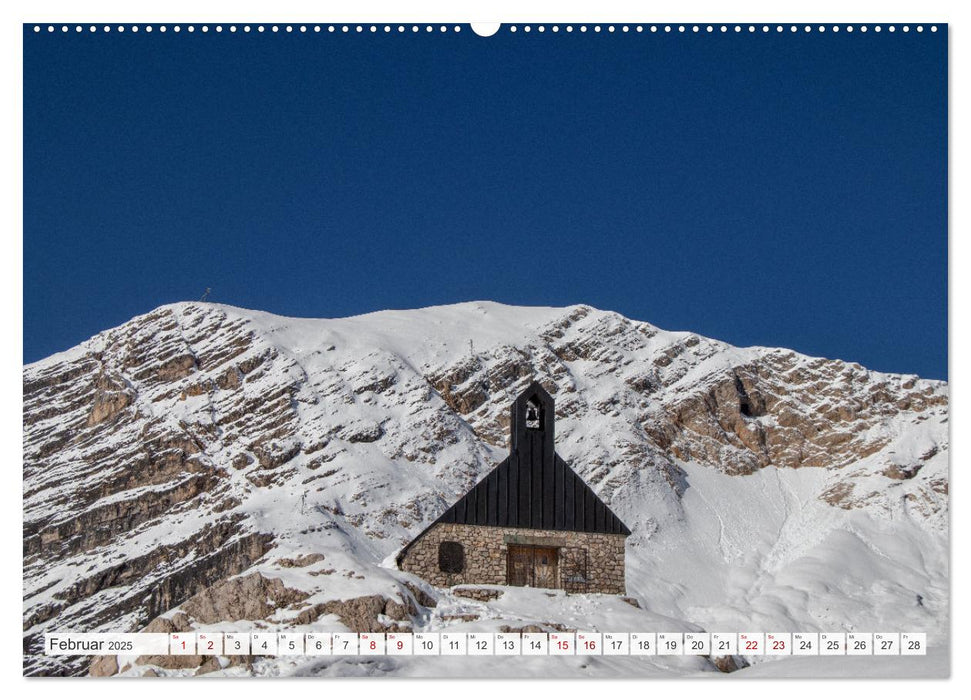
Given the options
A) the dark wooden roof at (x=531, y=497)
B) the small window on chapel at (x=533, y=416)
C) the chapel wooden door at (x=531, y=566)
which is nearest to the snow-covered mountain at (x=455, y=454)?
the dark wooden roof at (x=531, y=497)

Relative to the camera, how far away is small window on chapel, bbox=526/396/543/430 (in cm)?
4394

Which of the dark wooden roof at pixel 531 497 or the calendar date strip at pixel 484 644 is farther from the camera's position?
the dark wooden roof at pixel 531 497

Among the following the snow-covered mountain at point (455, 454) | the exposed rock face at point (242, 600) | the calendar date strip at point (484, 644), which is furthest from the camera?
the snow-covered mountain at point (455, 454)

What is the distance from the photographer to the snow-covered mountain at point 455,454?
101812mm

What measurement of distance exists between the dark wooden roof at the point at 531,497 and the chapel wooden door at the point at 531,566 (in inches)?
27.1

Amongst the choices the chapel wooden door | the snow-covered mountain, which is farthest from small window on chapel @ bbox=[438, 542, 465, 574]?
the snow-covered mountain

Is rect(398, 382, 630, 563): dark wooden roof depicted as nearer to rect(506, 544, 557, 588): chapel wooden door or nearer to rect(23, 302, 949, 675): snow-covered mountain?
rect(506, 544, 557, 588): chapel wooden door

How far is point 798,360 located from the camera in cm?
14300

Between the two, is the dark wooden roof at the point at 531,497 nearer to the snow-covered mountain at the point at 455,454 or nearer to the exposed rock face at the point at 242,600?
the exposed rock face at the point at 242,600

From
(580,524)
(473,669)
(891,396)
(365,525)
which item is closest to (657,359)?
(891,396)

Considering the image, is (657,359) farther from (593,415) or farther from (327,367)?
(327,367)

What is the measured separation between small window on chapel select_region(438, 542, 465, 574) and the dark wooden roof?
0.70 m
